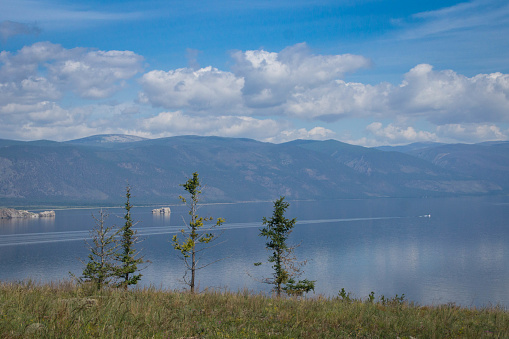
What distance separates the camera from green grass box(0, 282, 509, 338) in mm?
9492

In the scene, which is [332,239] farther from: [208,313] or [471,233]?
[208,313]

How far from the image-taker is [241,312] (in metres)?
12.2

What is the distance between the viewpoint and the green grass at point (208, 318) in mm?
9492

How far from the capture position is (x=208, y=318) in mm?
11641

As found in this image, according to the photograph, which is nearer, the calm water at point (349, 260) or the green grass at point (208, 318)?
the green grass at point (208, 318)

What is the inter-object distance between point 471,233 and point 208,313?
613ft

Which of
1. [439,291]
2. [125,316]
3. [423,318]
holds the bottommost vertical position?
[439,291]

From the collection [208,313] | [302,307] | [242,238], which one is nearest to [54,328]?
[208,313]

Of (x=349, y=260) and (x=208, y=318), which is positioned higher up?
(x=208, y=318)

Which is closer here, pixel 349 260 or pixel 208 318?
pixel 208 318

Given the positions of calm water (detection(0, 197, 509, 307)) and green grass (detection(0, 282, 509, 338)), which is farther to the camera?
calm water (detection(0, 197, 509, 307))

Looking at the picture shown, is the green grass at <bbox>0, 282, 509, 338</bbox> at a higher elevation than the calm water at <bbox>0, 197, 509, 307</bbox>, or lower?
higher

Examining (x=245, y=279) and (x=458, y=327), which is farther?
(x=245, y=279)

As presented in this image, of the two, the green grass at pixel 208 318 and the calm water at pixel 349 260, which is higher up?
the green grass at pixel 208 318
